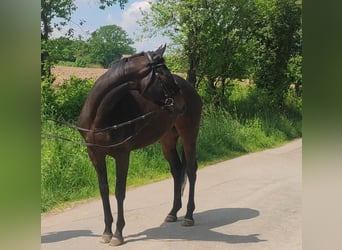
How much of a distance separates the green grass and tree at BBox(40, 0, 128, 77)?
12.6 inches

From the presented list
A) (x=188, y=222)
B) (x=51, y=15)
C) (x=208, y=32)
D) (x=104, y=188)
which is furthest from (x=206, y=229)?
(x=51, y=15)

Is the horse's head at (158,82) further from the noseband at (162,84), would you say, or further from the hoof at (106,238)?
the hoof at (106,238)

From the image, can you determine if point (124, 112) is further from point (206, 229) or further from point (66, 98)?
point (206, 229)

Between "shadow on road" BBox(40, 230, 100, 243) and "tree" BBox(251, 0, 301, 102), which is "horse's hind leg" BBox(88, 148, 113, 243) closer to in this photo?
"shadow on road" BBox(40, 230, 100, 243)

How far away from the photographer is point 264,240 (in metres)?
1.95

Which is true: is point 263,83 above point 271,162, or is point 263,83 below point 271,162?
above

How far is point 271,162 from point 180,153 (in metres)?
0.58

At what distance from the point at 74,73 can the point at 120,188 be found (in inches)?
25.5

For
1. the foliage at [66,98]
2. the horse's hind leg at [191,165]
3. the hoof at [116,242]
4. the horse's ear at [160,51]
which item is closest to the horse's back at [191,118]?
the horse's hind leg at [191,165]

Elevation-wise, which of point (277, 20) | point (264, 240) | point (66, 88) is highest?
point (277, 20)

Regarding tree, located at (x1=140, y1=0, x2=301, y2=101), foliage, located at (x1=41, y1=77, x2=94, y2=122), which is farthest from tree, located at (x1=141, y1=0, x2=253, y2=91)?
foliage, located at (x1=41, y1=77, x2=94, y2=122)

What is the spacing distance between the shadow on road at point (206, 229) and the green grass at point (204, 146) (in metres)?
0.29
